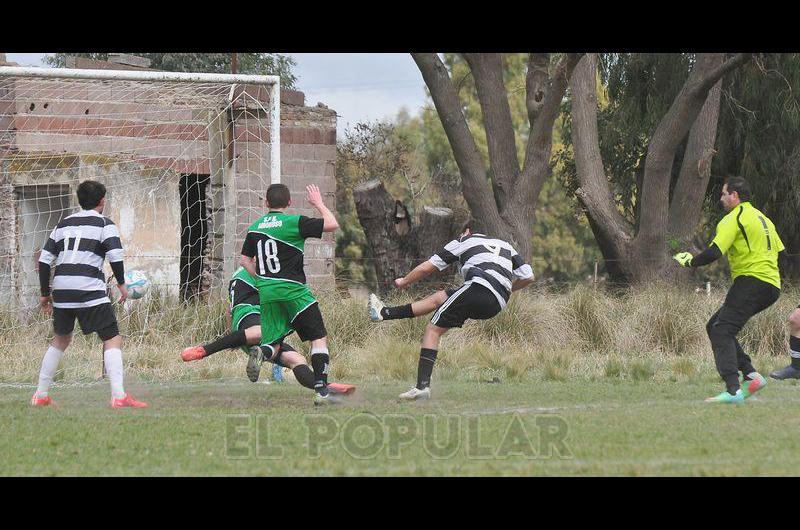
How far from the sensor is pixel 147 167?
1930 cm

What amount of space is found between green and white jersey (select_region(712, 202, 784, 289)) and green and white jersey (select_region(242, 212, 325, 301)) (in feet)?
11.8

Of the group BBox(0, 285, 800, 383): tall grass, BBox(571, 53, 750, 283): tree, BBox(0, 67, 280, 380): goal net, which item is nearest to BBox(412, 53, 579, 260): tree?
BBox(571, 53, 750, 283): tree

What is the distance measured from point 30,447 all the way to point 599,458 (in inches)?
151

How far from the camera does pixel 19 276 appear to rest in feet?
60.1

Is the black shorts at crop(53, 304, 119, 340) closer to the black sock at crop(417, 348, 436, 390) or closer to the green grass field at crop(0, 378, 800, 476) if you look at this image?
the green grass field at crop(0, 378, 800, 476)

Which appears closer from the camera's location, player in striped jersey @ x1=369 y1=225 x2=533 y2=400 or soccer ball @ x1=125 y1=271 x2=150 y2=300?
player in striped jersey @ x1=369 y1=225 x2=533 y2=400

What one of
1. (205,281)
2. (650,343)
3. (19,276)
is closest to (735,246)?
(650,343)

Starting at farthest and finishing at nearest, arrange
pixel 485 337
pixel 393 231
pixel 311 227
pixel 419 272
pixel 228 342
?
pixel 393 231 → pixel 485 337 → pixel 228 342 → pixel 419 272 → pixel 311 227

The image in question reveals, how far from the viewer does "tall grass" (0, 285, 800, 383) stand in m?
13.1

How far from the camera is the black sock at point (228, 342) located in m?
10.3

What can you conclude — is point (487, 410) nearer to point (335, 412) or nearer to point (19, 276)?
point (335, 412)

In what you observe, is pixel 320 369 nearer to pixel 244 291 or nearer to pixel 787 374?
pixel 244 291


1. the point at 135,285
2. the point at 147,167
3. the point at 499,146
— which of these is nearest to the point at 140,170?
the point at 147,167

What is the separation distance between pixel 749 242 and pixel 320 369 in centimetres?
394
